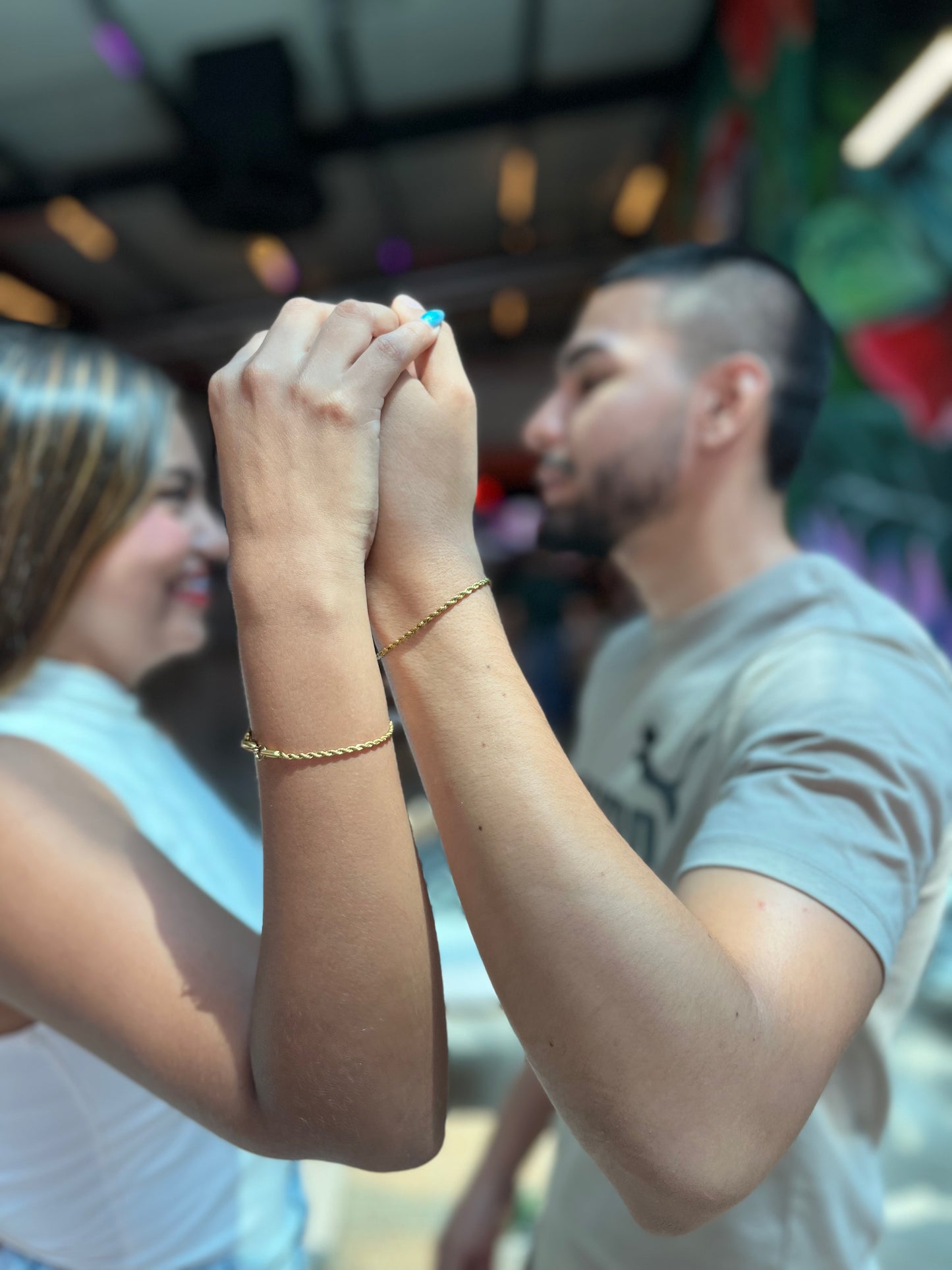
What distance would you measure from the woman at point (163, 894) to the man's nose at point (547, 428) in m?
0.24

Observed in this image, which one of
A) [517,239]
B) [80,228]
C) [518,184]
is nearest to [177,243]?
[80,228]

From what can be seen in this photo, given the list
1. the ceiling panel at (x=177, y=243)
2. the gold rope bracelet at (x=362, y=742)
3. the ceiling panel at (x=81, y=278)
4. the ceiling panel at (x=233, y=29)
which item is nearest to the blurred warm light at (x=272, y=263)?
the ceiling panel at (x=177, y=243)

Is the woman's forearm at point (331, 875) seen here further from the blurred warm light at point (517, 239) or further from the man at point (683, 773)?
the blurred warm light at point (517, 239)

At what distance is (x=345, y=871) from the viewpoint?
244 mm

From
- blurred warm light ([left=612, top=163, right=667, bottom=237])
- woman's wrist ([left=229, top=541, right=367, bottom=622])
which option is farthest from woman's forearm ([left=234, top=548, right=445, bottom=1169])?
blurred warm light ([left=612, top=163, right=667, bottom=237])

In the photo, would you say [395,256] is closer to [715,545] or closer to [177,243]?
[177,243]

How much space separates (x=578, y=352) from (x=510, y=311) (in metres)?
0.60

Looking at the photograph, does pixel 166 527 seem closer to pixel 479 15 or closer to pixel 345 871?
pixel 345 871

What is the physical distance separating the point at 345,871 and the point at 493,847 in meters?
0.05

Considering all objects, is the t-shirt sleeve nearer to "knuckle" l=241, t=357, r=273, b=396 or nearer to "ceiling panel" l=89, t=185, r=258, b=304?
"knuckle" l=241, t=357, r=273, b=396

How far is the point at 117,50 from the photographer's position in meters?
1.31

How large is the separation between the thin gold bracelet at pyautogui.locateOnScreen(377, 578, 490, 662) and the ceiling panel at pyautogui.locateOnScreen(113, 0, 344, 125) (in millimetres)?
1384

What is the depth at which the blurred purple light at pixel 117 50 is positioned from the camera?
3.84 ft

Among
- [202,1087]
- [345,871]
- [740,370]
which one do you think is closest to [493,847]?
[345,871]
